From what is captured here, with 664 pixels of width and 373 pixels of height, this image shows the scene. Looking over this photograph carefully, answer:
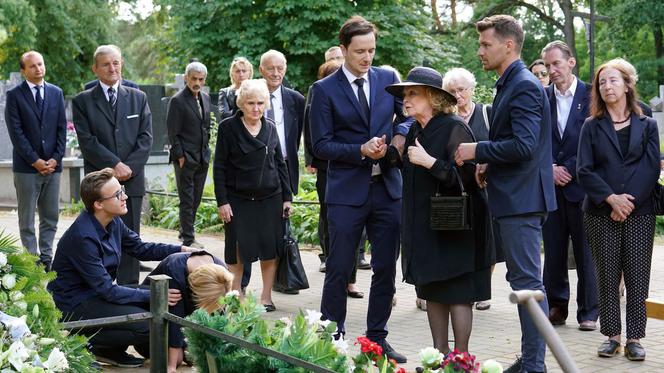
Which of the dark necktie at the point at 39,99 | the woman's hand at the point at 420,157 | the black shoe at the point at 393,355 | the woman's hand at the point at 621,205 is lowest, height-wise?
the black shoe at the point at 393,355

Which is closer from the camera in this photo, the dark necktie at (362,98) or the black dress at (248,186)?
the dark necktie at (362,98)

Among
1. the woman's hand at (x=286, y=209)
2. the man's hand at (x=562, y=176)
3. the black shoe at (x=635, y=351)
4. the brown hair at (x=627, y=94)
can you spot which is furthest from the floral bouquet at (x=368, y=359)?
the woman's hand at (x=286, y=209)

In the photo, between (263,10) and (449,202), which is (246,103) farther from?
(263,10)

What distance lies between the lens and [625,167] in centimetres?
709

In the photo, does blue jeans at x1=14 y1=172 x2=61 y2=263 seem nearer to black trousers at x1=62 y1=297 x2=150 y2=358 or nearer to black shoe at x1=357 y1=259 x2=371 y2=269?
black shoe at x1=357 y1=259 x2=371 y2=269

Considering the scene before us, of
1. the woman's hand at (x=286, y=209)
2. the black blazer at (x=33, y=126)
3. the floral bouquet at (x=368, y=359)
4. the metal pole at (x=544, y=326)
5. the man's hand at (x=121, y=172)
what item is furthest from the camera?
the black blazer at (x=33, y=126)

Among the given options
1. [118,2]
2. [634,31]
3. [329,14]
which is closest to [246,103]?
[329,14]

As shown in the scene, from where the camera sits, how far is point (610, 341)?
278 inches

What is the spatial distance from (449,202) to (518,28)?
108cm

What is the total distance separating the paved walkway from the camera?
271 inches

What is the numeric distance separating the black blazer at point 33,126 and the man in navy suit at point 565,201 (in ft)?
16.1

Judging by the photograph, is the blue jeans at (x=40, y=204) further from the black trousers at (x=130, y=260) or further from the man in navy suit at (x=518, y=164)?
the man in navy suit at (x=518, y=164)

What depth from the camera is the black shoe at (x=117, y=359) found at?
6.85 m

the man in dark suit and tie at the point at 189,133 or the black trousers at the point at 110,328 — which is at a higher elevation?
the man in dark suit and tie at the point at 189,133
